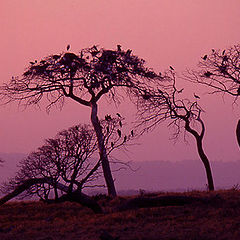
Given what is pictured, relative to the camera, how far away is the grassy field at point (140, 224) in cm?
1145

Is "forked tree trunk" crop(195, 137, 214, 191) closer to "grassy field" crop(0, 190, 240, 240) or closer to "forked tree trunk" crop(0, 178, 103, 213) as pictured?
"grassy field" crop(0, 190, 240, 240)

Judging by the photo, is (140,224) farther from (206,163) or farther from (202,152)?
(202,152)

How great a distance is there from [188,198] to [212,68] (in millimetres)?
11904

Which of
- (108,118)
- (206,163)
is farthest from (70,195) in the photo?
(206,163)

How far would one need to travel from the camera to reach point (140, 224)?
1298 centimetres

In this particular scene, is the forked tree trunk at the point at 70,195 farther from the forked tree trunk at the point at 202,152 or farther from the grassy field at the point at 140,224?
the forked tree trunk at the point at 202,152

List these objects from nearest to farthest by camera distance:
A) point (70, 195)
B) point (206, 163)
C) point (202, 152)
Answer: point (70, 195)
point (206, 163)
point (202, 152)

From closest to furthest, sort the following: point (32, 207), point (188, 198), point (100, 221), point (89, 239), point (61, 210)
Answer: point (89, 239)
point (100, 221)
point (188, 198)
point (61, 210)
point (32, 207)

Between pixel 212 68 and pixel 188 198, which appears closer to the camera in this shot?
pixel 188 198

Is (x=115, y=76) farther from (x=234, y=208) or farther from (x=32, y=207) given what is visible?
(x=234, y=208)

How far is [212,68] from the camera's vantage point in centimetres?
2614

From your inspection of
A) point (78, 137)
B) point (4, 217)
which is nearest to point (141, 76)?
point (78, 137)

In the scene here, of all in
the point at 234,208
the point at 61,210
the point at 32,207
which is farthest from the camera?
the point at 32,207

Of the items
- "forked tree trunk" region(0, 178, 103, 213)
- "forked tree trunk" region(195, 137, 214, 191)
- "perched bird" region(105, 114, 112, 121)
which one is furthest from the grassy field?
"forked tree trunk" region(195, 137, 214, 191)
